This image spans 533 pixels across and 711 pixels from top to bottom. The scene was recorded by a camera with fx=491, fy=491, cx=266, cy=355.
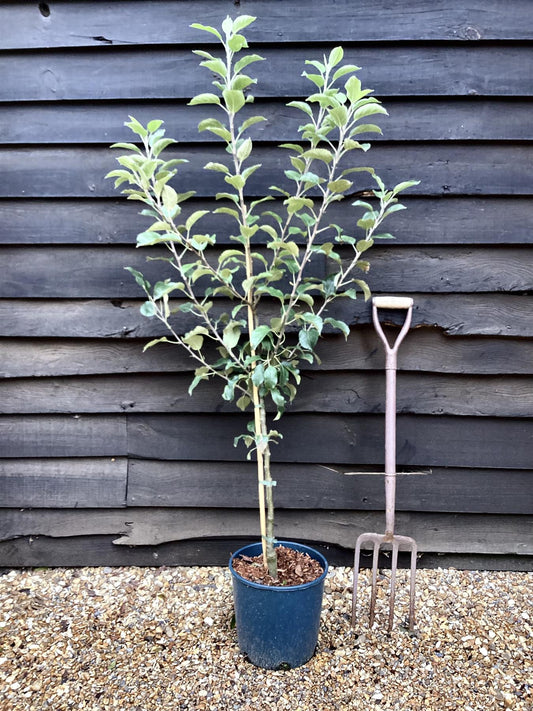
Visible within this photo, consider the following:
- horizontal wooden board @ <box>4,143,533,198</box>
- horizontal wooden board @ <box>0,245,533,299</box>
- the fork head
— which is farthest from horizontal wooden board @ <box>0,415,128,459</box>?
the fork head

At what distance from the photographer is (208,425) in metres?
1.82

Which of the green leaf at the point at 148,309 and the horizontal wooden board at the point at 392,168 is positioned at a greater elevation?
the horizontal wooden board at the point at 392,168

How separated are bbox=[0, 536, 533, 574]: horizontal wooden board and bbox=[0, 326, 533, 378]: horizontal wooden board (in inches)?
26.1

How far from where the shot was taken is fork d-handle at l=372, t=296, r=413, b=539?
158 cm

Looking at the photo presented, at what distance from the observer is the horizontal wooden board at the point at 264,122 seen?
167 centimetres

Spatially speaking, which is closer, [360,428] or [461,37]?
[461,37]

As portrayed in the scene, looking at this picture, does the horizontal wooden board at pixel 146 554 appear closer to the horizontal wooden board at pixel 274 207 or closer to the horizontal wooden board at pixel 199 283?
the horizontal wooden board at pixel 199 283

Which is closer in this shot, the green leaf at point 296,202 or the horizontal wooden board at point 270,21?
the green leaf at point 296,202

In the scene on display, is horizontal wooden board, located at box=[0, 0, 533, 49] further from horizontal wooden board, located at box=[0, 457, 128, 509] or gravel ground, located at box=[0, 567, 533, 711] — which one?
gravel ground, located at box=[0, 567, 533, 711]

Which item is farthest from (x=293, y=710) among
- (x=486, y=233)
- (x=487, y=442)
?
(x=486, y=233)

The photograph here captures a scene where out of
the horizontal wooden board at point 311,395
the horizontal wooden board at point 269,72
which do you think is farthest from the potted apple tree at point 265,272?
the horizontal wooden board at point 311,395

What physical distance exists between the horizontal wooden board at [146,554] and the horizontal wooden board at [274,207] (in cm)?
113

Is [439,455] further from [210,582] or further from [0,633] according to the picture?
[0,633]

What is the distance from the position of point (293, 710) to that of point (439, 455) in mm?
954
